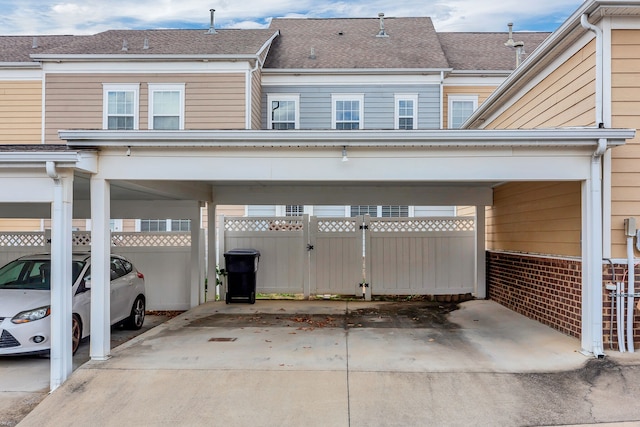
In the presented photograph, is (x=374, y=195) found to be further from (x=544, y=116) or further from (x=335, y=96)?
Answer: (x=335, y=96)

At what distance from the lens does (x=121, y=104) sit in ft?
42.0

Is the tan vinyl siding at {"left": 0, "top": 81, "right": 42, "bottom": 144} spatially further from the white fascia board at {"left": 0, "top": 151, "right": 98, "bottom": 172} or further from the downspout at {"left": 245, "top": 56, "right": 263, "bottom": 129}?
the white fascia board at {"left": 0, "top": 151, "right": 98, "bottom": 172}

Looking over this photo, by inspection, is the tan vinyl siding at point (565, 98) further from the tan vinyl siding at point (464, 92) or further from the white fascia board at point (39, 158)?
the white fascia board at point (39, 158)

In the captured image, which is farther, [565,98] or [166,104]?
[166,104]

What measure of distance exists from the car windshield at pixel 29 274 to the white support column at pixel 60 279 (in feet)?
4.78

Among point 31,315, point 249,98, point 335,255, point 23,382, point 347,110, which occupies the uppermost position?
point 347,110

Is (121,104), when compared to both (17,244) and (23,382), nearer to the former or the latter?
(17,244)

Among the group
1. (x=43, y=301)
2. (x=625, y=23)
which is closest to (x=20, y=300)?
(x=43, y=301)

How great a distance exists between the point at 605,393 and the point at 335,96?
36.5 ft

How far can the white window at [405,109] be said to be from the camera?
1430 centimetres

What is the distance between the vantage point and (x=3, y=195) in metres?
5.36

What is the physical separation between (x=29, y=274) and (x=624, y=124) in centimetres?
836

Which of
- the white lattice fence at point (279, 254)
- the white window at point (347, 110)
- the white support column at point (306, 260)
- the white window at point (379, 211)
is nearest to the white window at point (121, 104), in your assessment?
the white lattice fence at point (279, 254)

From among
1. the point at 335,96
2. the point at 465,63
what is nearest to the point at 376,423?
the point at 335,96
